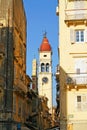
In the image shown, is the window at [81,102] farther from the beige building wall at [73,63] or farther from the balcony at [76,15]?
the balcony at [76,15]

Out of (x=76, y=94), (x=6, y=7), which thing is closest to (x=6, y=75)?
(x=6, y=7)

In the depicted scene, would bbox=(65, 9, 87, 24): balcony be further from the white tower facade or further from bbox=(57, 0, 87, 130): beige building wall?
the white tower facade

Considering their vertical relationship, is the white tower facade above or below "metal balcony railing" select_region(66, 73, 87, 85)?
below

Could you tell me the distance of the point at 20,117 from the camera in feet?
166

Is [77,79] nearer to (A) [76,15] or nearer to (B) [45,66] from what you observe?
(A) [76,15]

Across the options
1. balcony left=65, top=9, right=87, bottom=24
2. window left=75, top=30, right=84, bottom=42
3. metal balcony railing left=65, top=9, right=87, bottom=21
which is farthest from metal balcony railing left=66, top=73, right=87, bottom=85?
metal balcony railing left=65, top=9, right=87, bottom=21

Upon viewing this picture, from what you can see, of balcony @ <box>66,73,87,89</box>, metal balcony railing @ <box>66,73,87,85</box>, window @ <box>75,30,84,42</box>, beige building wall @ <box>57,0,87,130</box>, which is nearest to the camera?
beige building wall @ <box>57,0,87,130</box>

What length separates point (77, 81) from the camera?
38.1m

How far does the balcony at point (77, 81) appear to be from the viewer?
124 feet

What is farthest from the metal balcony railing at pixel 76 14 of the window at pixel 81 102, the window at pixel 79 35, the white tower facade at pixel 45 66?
the white tower facade at pixel 45 66

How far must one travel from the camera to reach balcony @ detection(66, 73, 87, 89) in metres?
37.7

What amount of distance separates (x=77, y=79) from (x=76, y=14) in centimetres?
608

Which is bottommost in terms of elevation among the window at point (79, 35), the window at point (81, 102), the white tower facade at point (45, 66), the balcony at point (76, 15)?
the white tower facade at point (45, 66)

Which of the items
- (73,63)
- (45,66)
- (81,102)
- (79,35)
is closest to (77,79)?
(73,63)
